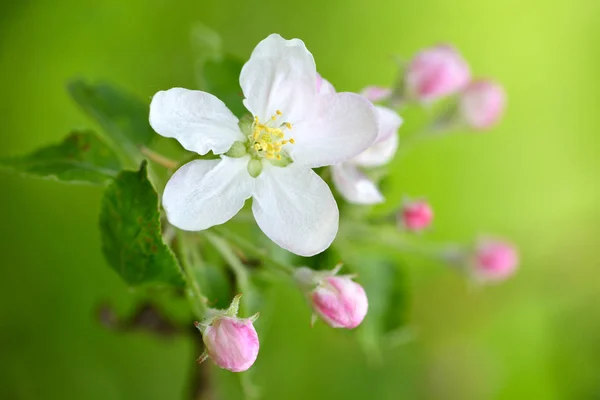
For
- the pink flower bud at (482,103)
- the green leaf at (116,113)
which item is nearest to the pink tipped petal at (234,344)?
the green leaf at (116,113)

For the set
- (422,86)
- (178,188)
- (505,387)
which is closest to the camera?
(178,188)

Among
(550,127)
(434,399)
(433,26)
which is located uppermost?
(433,26)

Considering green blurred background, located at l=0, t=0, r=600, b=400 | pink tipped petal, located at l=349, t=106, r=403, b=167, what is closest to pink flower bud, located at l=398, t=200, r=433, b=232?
pink tipped petal, located at l=349, t=106, r=403, b=167

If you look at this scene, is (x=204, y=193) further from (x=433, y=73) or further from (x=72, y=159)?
(x=433, y=73)

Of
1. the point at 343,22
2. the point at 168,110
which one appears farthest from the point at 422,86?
the point at 343,22

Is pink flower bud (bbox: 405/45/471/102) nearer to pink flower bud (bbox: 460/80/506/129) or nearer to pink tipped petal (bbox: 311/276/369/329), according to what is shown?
pink flower bud (bbox: 460/80/506/129)

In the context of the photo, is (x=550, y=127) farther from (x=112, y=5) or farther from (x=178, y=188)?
(x=178, y=188)

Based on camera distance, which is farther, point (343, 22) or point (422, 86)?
point (343, 22)

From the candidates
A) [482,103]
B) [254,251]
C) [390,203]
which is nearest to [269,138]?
[254,251]
